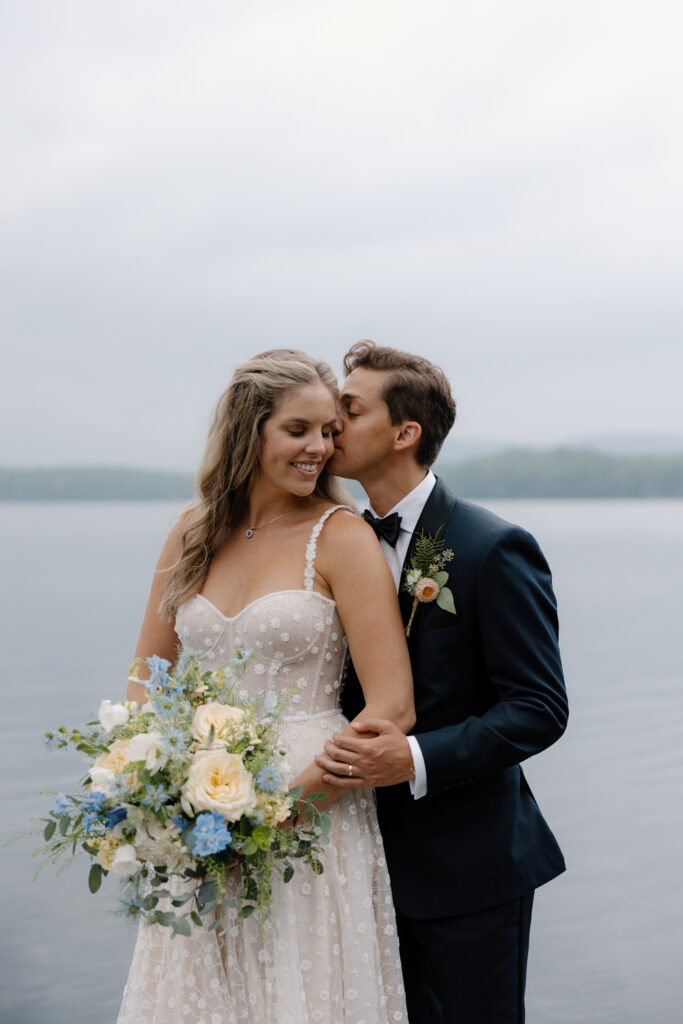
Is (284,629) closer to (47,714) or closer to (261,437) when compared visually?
(261,437)

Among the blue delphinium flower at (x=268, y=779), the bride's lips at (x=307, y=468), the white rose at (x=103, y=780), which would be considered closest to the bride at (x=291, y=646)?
the bride's lips at (x=307, y=468)

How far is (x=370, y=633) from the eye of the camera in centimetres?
256

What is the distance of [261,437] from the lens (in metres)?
2.82

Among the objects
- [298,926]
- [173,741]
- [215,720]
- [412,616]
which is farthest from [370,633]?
[298,926]

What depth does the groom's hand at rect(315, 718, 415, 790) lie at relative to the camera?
2.44m

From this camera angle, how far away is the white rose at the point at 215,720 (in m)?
2.17

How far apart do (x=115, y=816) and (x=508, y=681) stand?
3.28 feet

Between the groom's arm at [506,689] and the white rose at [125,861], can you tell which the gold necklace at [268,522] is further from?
the white rose at [125,861]

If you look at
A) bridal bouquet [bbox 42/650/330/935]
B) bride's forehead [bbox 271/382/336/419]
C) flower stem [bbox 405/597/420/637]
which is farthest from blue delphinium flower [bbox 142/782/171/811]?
bride's forehead [bbox 271/382/336/419]

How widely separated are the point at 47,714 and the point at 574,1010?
396 inches

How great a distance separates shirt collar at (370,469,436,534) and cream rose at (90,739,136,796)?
38.3 inches

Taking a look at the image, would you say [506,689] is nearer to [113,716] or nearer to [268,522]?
[268,522]

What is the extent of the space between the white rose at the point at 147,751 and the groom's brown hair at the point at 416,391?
1.10 metres

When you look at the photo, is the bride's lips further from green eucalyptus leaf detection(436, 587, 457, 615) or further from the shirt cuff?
the shirt cuff
